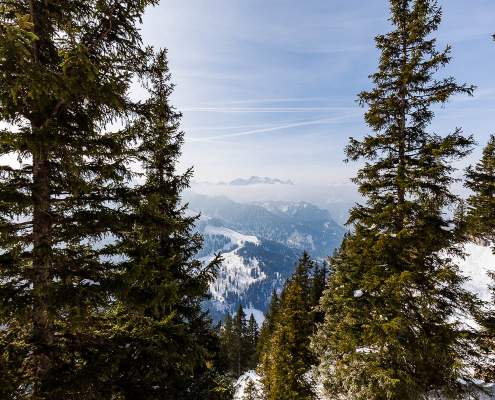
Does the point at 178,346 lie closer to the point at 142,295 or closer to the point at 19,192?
the point at 142,295

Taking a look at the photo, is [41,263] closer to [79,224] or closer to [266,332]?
[79,224]

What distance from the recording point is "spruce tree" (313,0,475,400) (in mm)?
11258

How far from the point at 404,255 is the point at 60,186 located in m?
11.3

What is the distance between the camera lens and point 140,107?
666cm

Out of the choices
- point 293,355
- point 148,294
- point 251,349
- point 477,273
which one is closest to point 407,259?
point 148,294

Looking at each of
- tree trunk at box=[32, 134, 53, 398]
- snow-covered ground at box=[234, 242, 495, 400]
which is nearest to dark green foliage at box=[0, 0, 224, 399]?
tree trunk at box=[32, 134, 53, 398]

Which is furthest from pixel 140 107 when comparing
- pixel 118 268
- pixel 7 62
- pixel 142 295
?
pixel 142 295

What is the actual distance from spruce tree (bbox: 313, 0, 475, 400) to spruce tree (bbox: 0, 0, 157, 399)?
921 centimetres

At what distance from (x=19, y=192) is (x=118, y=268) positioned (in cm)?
230

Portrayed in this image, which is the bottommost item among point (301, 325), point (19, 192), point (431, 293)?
point (301, 325)

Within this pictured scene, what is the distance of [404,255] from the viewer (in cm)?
1198

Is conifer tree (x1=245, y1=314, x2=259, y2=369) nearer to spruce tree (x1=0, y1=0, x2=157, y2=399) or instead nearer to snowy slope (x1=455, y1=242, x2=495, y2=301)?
snowy slope (x1=455, y1=242, x2=495, y2=301)

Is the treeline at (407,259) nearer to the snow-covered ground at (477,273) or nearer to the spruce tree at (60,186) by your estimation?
the spruce tree at (60,186)

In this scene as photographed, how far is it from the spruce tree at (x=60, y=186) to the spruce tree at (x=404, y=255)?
921cm
